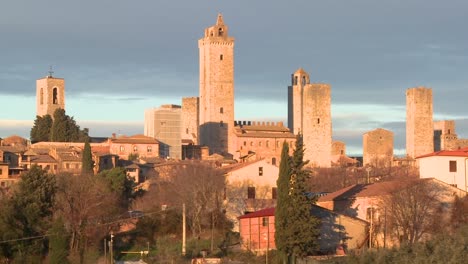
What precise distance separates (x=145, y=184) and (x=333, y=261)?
101 ft

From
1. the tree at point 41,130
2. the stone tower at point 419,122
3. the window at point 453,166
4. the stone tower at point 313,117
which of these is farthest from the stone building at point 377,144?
the window at point 453,166

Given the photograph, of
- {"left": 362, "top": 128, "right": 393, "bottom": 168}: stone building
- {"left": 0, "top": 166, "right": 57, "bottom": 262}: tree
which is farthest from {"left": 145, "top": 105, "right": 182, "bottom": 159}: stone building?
{"left": 0, "top": 166, "right": 57, "bottom": 262}: tree

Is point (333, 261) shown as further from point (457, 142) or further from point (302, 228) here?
point (457, 142)

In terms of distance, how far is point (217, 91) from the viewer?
100250 mm

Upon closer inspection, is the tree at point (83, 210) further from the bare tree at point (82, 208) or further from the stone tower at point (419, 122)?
the stone tower at point (419, 122)

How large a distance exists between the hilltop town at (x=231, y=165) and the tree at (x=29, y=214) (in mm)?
323

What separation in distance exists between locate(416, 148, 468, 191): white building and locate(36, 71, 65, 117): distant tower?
6105 centimetres

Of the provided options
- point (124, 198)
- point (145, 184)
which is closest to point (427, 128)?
point (145, 184)

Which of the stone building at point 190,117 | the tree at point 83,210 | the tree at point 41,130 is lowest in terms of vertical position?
the tree at point 83,210

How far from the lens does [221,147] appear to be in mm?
97812

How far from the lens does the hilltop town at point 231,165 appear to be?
43.4m

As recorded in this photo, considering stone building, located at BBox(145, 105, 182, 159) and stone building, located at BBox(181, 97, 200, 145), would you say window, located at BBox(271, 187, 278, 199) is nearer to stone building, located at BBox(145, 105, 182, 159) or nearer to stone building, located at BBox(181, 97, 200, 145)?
stone building, located at BBox(145, 105, 182, 159)

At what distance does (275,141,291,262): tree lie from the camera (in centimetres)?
3931

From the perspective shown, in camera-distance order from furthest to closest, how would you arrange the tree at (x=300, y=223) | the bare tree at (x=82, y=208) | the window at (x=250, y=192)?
the window at (x=250, y=192) → the bare tree at (x=82, y=208) → the tree at (x=300, y=223)
